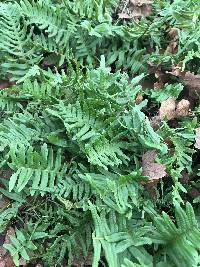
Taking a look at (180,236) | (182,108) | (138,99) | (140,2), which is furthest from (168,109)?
(140,2)

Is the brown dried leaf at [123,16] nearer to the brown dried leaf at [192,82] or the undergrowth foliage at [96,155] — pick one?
the undergrowth foliage at [96,155]

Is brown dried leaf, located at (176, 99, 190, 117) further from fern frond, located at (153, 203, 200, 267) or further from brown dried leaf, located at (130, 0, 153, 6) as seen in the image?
brown dried leaf, located at (130, 0, 153, 6)

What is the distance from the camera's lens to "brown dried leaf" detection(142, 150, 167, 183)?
8.45ft

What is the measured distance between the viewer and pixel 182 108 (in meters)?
2.88

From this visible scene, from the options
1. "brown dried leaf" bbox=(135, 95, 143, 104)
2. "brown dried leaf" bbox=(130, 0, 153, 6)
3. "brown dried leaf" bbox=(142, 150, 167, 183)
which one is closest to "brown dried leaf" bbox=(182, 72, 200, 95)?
"brown dried leaf" bbox=(135, 95, 143, 104)

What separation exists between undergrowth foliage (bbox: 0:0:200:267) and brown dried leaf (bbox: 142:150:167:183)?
3cm

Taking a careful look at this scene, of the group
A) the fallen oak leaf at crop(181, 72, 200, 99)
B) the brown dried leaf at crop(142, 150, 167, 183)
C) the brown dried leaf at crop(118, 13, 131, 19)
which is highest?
the brown dried leaf at crop(118, 13, 131, 19)

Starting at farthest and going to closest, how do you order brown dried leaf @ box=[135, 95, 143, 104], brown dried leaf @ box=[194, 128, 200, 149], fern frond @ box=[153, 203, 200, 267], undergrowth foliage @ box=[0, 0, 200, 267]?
brown dried leaf @ box=[135, 95, 143, 104] < brown dried leaf @ box=[194, 128, 200, 149] < undergrowth foliage @ box=[0, 0, 200, 267] < fern frond @ box=[153, 203, 200, 267]

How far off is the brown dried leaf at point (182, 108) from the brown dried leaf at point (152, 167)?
353mm

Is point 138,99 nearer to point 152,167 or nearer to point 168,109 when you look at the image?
point 168,109

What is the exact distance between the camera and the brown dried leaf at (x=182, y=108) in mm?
2877

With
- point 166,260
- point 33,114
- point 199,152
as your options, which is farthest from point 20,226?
point 199,152

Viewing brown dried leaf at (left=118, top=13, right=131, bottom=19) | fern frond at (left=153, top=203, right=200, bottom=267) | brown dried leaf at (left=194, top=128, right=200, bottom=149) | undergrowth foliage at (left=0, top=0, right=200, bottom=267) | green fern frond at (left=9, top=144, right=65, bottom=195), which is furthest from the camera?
brown dried leaf at (left=118, top=13, right=131, bottom=19)

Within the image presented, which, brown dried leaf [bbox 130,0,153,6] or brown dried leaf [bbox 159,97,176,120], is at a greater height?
brown dried leaf [bbox 130,0,153,6]
